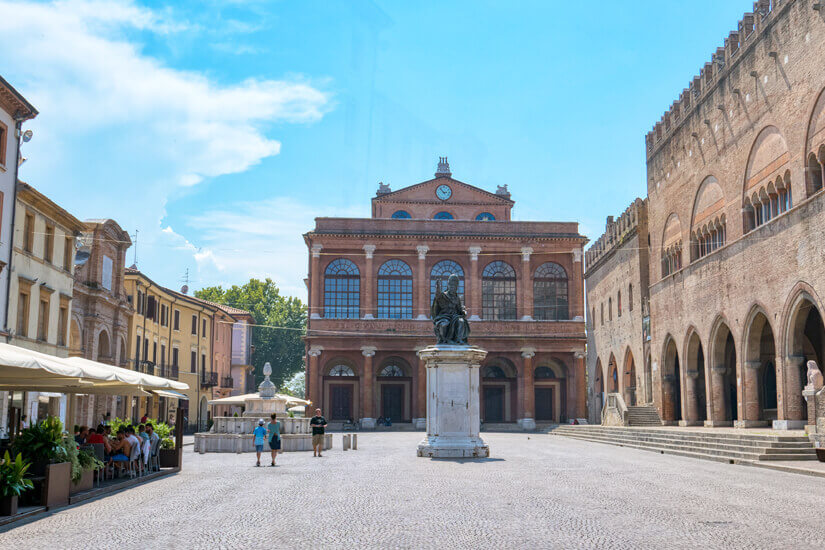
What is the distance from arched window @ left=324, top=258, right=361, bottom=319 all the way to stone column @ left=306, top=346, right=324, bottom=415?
7.97 ft

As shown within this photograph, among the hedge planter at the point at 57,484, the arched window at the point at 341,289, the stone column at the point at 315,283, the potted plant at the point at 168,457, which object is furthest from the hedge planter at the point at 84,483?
the arched window at the point at 341,289

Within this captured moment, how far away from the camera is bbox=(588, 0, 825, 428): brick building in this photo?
25.2m

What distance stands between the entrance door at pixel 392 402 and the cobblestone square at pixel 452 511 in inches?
1343

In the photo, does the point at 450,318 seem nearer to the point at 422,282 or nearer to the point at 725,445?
the point at 725,445

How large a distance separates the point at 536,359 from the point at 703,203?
1895cm

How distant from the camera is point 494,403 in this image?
169 feet

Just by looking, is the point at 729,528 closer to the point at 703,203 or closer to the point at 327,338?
the point at 703,203

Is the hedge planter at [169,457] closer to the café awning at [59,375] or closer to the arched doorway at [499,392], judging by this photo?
the café awning at [59,375]

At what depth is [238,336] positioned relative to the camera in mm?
63812

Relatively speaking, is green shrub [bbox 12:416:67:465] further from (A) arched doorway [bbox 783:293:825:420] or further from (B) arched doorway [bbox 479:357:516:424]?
(B) arched doorway [bbox 479:357:516:424]

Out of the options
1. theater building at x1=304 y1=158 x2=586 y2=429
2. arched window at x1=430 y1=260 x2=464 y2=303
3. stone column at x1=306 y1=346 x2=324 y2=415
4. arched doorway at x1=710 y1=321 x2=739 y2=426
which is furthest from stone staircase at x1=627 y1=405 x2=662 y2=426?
stone column at x1=306 y1=346 x2=324 y2=415

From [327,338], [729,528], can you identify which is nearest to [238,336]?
[327,338]

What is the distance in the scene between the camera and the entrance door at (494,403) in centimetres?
5131

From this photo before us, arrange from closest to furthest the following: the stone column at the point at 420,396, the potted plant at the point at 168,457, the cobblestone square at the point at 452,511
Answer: the cobblestone square at the point at 452,511, the potted plant at the point at 168,457, the stone column at the point at 420,396
